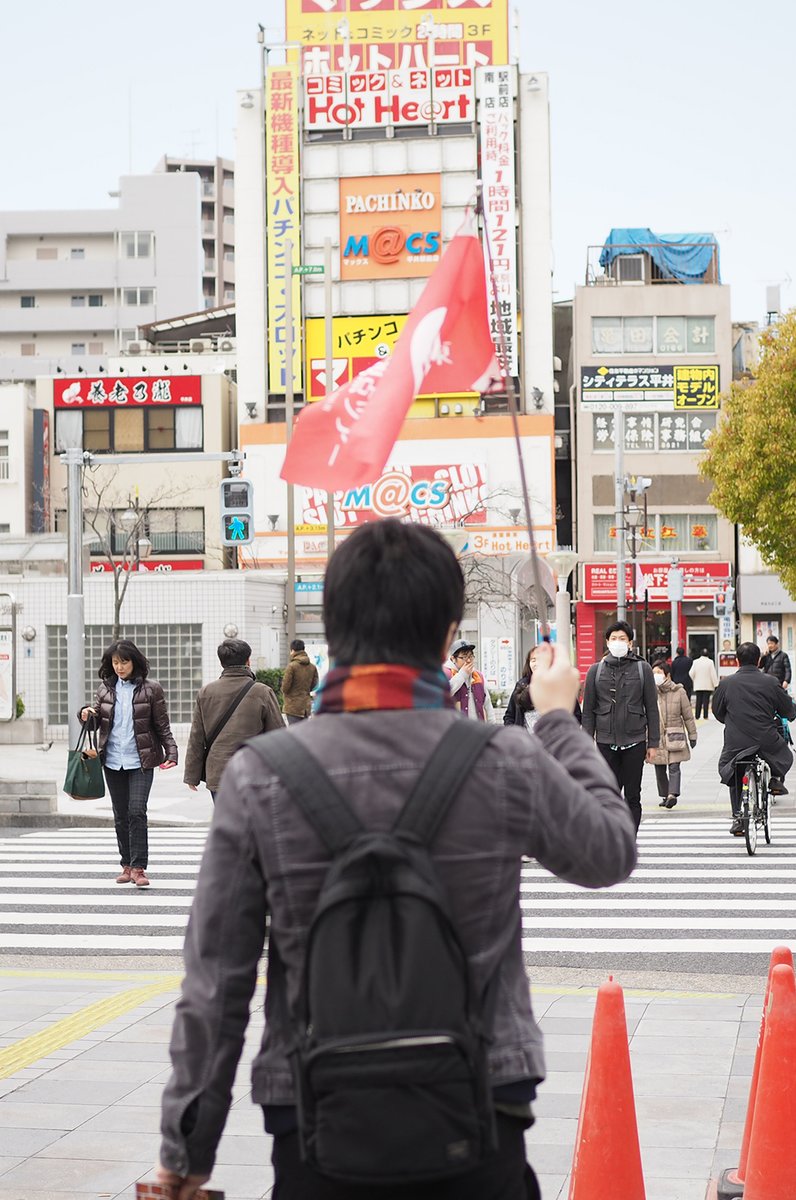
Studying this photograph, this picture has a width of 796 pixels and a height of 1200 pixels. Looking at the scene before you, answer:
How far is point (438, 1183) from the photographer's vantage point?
2301 millimetres

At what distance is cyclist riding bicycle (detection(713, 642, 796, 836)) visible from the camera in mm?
13266

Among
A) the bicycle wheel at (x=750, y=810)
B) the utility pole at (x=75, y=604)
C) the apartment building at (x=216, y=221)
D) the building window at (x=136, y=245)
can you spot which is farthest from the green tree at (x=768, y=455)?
the apartment building at (x=216, y=221)

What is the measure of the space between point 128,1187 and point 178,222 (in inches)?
3009

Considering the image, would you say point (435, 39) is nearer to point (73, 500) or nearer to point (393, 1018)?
point (73, 500)

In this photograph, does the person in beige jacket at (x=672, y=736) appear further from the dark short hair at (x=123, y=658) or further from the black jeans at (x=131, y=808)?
the dark short hair at (x=123, y=658)

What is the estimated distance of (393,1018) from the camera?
→ 7.24 feet

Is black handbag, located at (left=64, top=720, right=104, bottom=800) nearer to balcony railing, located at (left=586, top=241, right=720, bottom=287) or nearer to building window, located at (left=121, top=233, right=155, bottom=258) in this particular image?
balcony railing, located at (left=586, top=241, right=720, bottom=287)

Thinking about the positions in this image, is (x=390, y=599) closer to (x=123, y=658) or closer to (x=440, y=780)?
(x=440, y=780)

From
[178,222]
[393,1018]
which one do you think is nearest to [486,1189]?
[393,1018]

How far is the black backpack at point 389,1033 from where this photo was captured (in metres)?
2.19

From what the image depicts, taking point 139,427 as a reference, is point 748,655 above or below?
below

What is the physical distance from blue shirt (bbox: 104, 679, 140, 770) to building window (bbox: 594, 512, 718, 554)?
49.1 metres

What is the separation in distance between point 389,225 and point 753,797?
139 ft

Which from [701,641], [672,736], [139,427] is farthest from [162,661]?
[701,641]
